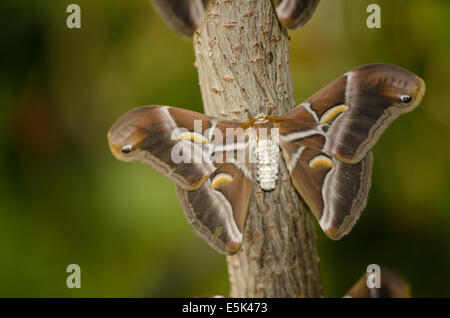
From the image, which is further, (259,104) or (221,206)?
(221,206)

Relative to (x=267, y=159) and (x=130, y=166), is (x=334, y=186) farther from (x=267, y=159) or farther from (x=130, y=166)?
(x=130, y=166)

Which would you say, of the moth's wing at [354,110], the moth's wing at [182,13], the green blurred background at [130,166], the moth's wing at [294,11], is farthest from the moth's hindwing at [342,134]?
the green blurred background at [130,166]

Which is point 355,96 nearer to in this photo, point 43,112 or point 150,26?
point 150,26

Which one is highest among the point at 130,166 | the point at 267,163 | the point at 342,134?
the point at 130,166

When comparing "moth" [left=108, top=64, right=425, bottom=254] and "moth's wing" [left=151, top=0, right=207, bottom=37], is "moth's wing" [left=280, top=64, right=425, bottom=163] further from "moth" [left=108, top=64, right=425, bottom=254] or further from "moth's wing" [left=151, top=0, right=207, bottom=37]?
"moth's wing" [left=151, top=0, right=207, bottom=37]

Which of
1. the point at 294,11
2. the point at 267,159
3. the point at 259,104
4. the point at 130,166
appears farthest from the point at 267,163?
the point at 130,166

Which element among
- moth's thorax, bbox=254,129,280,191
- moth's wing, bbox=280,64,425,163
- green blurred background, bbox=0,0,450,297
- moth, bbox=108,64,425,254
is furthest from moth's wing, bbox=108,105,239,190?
green blurred background, bbox=0,0,450,297

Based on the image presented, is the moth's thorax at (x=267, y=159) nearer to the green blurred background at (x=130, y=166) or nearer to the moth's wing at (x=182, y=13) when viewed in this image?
the moth's wing at (x=182, y=13)

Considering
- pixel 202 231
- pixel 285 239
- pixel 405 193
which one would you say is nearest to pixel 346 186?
pixel 285 239
